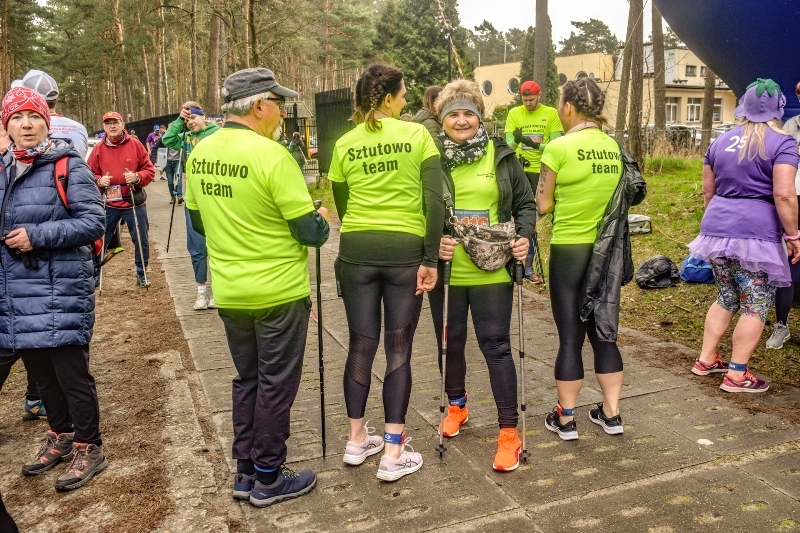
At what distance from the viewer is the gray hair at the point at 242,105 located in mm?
3176

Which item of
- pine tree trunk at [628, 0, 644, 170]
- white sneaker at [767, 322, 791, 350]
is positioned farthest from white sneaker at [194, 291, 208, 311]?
pine tree trunk at [628, 0, 644, 170]

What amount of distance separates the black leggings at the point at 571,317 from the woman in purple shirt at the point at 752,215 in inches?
43.5

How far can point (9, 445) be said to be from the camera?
4148mm

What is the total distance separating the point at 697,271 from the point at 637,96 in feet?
33.7

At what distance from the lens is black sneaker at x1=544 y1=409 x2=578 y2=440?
3.95 meters

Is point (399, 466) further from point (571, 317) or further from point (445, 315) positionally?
point (571, 317)

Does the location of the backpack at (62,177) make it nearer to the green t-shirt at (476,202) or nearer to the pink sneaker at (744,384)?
the green t-shirt at (476,202)

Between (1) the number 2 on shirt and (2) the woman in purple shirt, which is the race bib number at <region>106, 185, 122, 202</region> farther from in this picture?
(1) the number 2 on shirt

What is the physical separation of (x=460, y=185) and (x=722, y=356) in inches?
111

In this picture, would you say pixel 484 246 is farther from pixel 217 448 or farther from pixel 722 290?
pixel 722 290

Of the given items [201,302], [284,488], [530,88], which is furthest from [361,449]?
[530,88]

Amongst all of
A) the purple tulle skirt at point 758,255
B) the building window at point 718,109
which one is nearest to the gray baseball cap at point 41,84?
the purple tulle skirt at point 758,255

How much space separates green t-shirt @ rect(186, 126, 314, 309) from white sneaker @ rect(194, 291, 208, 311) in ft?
13.2

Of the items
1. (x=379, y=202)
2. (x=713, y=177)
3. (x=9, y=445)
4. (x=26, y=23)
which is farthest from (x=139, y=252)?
(x=26, y=23)
